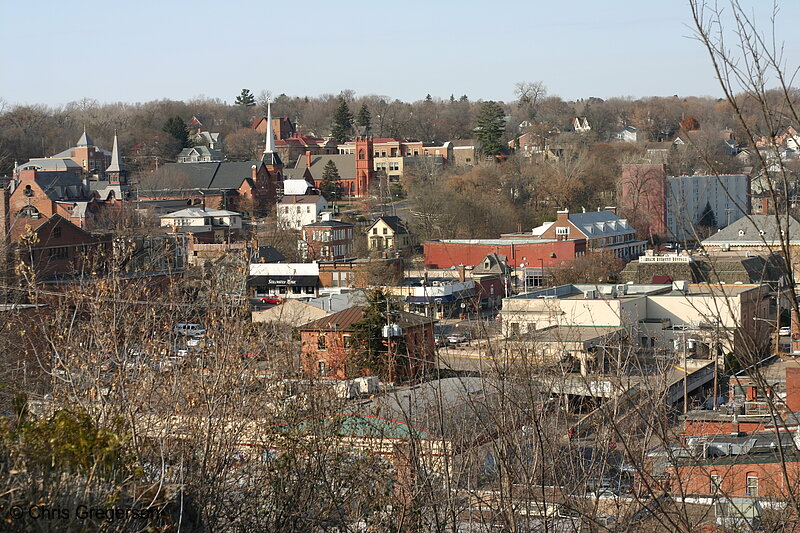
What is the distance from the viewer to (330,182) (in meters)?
55.4

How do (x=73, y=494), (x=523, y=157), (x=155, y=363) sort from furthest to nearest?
(x=523, y=157)
(x=155, y=363)
(x=73, y=494)

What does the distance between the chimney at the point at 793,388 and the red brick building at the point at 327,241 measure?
2345cm

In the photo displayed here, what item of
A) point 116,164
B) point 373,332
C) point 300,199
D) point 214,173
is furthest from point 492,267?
point 116,164

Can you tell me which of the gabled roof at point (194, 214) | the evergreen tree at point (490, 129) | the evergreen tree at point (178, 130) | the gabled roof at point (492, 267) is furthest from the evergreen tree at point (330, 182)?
the gabled roof at point (492, 267)

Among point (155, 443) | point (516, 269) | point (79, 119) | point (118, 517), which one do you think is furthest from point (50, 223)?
point (79, 119)

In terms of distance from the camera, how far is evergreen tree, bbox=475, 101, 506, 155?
62.2m

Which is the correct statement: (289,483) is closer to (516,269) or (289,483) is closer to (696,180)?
(516,269)

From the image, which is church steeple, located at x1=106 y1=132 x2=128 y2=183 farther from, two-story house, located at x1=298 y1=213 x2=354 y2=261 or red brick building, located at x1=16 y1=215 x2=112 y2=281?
red brick building, located at x1=16 y1=215 x2=112 y2=281

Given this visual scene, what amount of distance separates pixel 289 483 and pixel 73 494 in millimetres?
2001

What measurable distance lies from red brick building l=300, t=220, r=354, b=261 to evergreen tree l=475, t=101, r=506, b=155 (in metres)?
21.7

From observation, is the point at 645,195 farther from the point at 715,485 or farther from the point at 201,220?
the point at 715,485

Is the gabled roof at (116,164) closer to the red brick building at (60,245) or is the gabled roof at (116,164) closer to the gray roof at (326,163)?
the gray roof at (326,163)

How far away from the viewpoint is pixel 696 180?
46062 millimetres

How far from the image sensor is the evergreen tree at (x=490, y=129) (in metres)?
62.2
